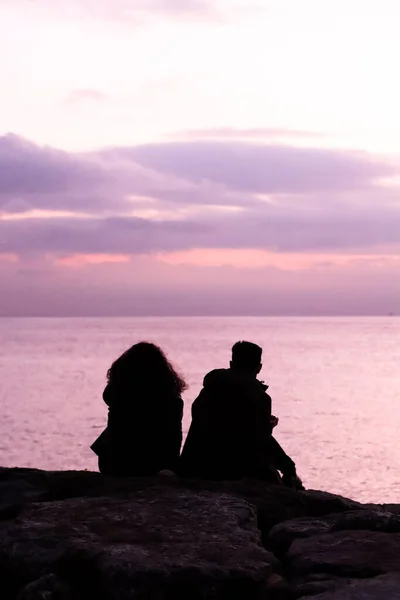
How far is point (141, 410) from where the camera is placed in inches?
311

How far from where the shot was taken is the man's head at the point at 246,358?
26.2ft

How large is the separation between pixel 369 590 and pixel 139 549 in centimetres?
112

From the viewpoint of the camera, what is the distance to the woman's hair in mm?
7871

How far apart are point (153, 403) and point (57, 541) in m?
3.28

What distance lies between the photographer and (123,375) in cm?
790

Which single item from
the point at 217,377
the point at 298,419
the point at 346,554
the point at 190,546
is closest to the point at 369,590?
the point at 346,554

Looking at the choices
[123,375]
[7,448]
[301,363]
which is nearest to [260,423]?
[123,375]

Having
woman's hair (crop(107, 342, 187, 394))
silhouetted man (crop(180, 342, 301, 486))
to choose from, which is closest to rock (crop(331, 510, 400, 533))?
silhouetted man (crop(180, 342, 301, 486))

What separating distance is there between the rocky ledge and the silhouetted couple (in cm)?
186

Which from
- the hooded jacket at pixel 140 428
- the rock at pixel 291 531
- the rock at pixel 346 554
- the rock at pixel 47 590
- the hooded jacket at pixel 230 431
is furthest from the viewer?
the hooded jacket at pixel 140 428

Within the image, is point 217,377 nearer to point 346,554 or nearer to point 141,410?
point 141,410

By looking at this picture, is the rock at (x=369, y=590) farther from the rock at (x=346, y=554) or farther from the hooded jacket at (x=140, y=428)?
the hooded jacket at (x=140, y=428)

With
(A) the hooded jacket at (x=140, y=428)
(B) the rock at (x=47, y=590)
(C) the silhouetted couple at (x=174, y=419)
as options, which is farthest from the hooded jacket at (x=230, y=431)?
(B) the rock at (x=47, y=590)

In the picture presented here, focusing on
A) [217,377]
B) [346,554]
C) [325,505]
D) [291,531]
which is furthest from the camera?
[217,377]
